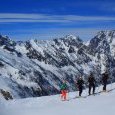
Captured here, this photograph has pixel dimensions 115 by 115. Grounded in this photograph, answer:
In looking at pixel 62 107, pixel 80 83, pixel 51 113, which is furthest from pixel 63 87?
pixel 51 113

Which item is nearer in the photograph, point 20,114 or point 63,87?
point 20,114

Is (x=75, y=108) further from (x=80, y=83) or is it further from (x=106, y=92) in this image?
(x=106, y=92)

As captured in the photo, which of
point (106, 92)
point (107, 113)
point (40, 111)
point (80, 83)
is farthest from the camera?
point (106, 92)

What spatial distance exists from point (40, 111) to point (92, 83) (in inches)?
490

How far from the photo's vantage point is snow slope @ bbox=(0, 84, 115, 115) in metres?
36.9

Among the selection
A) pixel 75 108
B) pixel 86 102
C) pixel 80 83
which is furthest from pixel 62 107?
pixel 80 83

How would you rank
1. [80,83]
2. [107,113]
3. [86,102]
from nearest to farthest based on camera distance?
[107,113] < [86,102] < [80,83]

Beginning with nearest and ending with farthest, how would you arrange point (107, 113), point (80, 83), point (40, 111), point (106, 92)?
point (107, 113) < point (40, 111) < point (80, 83) < point (106, 92)

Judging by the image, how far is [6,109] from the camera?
4016 cm

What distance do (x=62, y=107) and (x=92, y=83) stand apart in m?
9.62

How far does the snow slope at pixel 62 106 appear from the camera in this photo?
36938mm

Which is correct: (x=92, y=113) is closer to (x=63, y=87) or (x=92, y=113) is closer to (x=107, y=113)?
(x=107, y=113)

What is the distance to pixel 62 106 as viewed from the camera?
135 feet

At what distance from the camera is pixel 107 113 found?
34719mm
